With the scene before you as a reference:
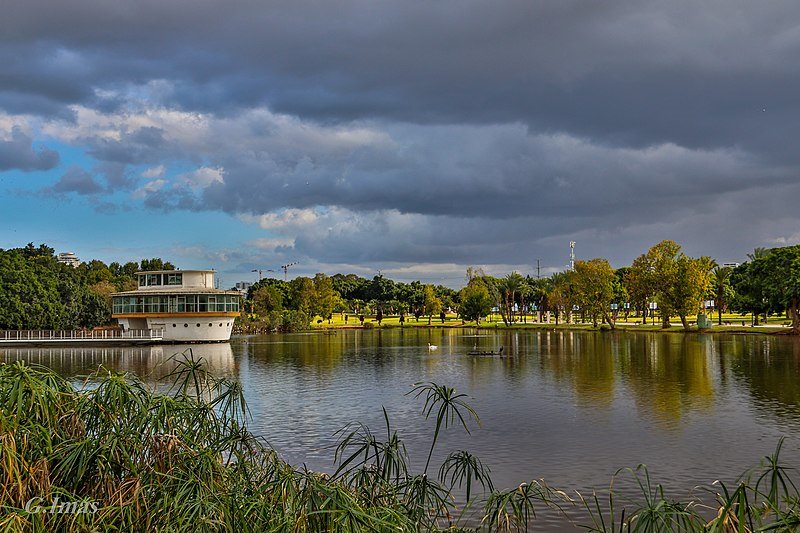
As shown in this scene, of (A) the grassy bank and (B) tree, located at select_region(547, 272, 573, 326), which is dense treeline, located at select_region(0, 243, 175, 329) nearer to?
(A) the grassy bank

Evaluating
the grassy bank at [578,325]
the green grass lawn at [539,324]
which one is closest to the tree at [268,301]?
the grassy bank at [578,325]

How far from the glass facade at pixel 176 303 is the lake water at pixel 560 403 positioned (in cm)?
1548

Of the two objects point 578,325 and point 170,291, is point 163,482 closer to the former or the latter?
point 170,291

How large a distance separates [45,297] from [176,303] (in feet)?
59.7

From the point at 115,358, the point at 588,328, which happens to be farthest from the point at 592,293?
the point at 115,358

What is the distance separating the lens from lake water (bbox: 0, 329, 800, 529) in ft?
78.8

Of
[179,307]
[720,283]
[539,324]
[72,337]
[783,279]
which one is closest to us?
[783,279]

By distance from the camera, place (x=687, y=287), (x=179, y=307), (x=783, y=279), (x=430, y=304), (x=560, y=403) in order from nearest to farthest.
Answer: (x=560, y=403) < (x=783, y=279) < (x=179, y=307) < (x=687, y=287) < (x=430, y=304)

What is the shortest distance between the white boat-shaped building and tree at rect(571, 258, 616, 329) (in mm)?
58284

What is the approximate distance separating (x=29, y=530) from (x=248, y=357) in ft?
213

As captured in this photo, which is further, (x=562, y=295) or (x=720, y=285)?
(x=562, y=295)

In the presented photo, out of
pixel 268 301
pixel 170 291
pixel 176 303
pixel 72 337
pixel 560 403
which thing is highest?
pixel 170 291

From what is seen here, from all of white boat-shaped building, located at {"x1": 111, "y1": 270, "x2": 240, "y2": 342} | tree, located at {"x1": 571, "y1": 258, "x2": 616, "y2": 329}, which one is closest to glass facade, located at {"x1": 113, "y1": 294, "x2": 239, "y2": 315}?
white boat-shaped building, located at {"x1": 111, "y1": 270, "x2": 240, "y2": 342}

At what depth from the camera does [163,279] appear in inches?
3752
